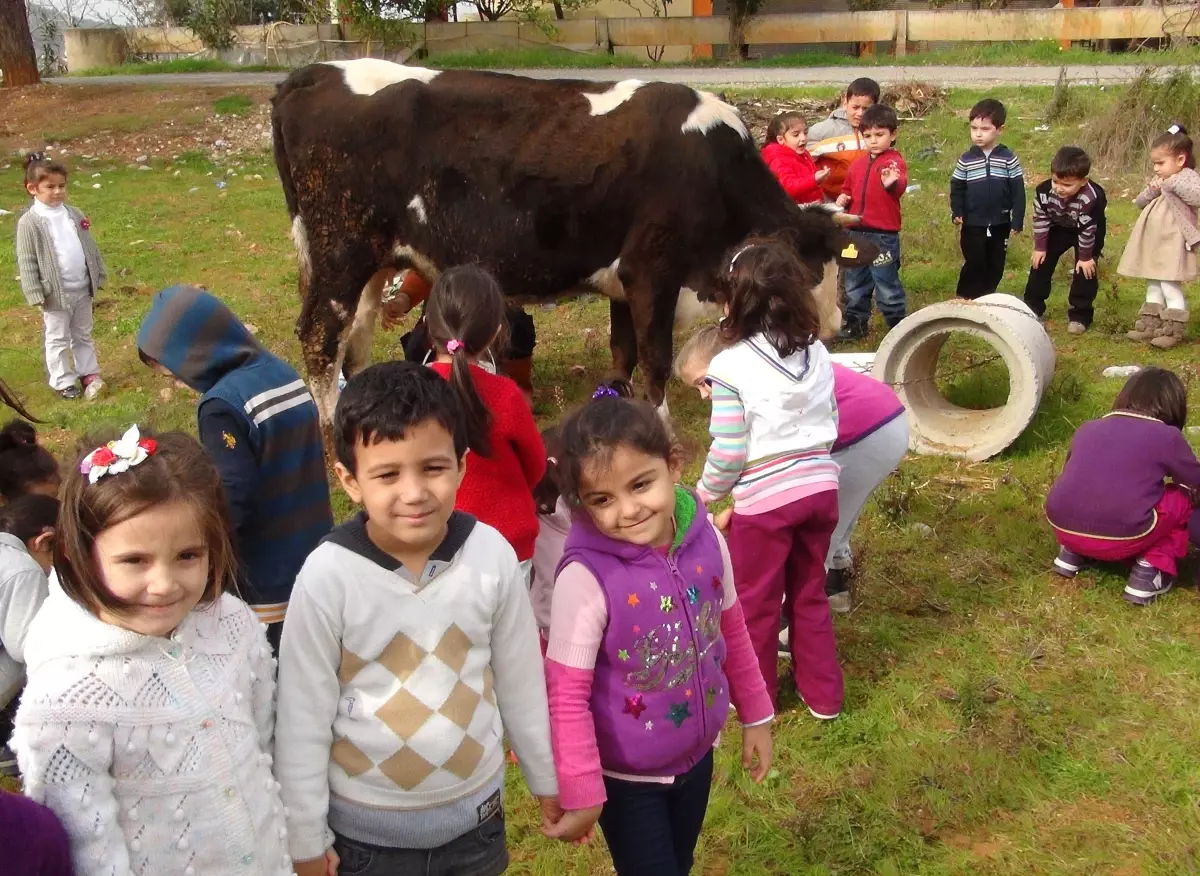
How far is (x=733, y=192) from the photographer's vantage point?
20.7 ft

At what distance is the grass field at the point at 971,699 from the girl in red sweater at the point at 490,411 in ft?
1.59

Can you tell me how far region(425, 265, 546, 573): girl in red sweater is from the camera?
9.36 ft

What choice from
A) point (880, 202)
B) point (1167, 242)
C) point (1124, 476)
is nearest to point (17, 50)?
point (880, 202)

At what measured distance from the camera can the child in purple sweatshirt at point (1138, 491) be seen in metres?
4.31

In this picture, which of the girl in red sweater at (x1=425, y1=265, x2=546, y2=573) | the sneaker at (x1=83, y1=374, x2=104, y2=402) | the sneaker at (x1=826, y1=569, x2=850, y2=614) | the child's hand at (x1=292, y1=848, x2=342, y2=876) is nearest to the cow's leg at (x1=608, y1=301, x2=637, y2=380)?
the sneaker at (x1=826, y1=569, x2=850, y2=614)

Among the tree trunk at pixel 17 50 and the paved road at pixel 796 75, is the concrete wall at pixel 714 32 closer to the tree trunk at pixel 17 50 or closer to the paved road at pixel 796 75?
the paved road at pixel 796 75

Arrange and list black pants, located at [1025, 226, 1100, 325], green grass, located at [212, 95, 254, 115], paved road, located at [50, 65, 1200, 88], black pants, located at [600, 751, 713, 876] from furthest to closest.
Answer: green grass, located at [212, 95, 254, 115] < paved road, located at [50, 65, 1200, 88] < black pants, located at [1025, 226, 1100, 325] < black pants, located at [600, 751, 713, 876]

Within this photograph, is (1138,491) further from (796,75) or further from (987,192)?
(796,75)

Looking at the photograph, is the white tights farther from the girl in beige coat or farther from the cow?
the cow

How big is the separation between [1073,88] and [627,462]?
1425cm

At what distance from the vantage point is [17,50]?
18984mm

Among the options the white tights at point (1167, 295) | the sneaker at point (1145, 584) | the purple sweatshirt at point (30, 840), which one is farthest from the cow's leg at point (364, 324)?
the white tights at point (1167, 295)

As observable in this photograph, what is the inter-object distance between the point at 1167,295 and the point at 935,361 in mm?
2249

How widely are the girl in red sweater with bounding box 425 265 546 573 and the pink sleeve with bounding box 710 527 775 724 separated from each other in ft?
2.18
